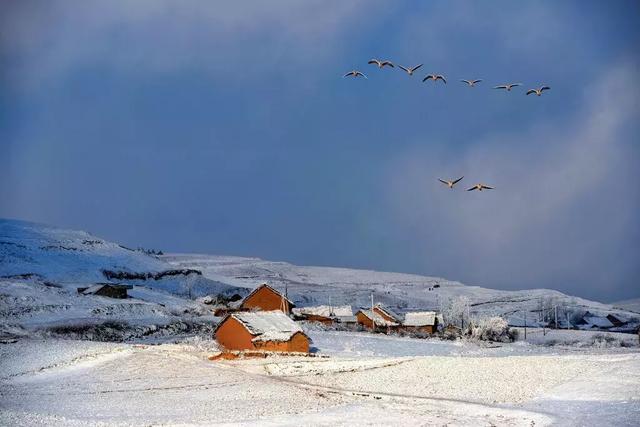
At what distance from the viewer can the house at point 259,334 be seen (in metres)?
56.7

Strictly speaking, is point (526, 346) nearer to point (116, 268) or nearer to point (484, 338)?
point (484, 338)

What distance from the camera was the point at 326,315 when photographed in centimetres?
9725

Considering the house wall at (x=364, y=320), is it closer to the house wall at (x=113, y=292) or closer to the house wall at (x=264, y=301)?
the house wall at (x=264, y=301)

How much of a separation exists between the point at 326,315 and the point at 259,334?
40.8 metres

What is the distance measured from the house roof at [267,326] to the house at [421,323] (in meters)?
36.1

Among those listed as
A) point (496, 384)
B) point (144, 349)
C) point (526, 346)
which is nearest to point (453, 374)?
point (496, 384)

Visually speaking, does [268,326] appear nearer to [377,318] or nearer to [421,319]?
[377,318]

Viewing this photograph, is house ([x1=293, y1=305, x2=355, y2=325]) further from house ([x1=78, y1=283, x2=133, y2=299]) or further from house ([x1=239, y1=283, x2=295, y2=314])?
house ([x1=78, y1=283, x2=133, y2=299])

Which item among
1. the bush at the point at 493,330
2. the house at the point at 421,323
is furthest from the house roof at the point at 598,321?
the house at the point at 421,323

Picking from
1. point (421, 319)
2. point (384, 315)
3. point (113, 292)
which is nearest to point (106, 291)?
point (113, 292)

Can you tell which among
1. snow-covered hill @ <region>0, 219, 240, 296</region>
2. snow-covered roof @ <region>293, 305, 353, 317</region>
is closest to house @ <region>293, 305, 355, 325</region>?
snow-covered roof @ <region>293, 305, 353, 317</region>

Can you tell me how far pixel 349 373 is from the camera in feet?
145

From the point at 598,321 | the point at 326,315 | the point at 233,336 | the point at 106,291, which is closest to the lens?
the point at 233,336

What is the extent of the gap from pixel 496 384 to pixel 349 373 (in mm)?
9567
